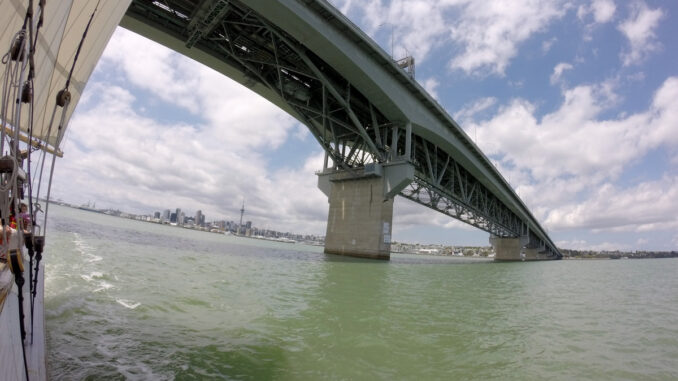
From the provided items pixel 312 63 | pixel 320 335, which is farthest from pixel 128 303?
pixel 312 63

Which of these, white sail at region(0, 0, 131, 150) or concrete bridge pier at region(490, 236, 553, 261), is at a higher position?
white sail at region(0, 0, 131, 150)

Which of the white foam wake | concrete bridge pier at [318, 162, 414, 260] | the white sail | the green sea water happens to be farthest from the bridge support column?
the white sail

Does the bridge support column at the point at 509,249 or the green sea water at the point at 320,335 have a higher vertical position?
the bridge support column at the point at 509,249

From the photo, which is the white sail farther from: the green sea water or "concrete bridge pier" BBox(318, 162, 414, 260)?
"concrete bridge pier" BBox(318, 162, 414, 260)

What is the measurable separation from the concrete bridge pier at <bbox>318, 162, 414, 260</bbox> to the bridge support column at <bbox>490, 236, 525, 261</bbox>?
157ft

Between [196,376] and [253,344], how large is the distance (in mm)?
1061

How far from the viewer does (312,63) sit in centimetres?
2241

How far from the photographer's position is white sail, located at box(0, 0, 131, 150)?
12.3 ft

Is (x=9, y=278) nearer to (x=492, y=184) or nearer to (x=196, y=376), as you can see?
(x=196, y=376)

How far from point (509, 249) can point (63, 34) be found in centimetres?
7332

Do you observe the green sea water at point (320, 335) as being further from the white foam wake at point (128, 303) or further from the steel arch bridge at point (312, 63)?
the steel arch bridge at point (312, 63)

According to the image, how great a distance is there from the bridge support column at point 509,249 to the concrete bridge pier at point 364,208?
47942mm

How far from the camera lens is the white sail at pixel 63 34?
3.74 m

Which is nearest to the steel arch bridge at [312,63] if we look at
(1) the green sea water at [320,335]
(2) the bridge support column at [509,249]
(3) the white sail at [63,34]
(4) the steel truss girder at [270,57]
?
(4) the steel truss girder at [270,57]
